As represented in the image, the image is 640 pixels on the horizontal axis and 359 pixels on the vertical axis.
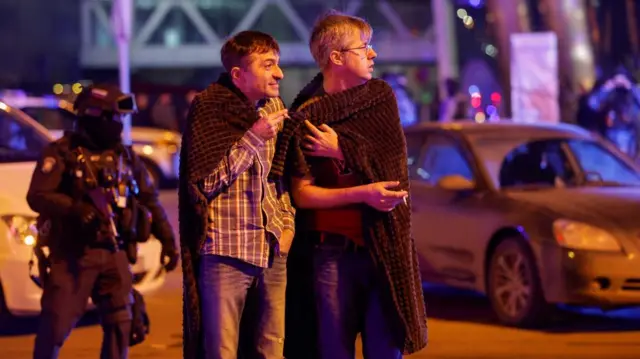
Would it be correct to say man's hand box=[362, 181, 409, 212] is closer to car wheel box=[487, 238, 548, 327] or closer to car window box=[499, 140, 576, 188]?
car wheel box=[487, 238, 548, 327]

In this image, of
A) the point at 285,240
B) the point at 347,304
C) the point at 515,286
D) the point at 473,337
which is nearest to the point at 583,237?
the point at 515,286

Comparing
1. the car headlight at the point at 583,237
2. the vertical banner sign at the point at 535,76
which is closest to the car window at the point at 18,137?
the car headlight at the point at 583,237

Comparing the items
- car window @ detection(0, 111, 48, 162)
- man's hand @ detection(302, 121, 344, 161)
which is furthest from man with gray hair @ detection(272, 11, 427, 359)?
car window @ detection(0, 111, 48, 162)

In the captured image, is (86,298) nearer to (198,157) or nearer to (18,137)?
(198,157)

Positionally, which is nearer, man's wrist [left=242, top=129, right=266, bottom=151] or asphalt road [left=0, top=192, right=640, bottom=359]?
man's wrist [left=242, top=129, right=266, bottom=151]

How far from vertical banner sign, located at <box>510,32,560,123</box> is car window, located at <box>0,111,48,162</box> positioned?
1085cm

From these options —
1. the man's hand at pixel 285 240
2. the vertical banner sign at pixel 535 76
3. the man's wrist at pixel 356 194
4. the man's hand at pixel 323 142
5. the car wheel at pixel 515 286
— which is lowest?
the car wheel at pixel 515 286

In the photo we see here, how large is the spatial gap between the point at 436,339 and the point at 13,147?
3.59m

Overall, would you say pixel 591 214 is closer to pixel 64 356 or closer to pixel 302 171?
pixel 64 356

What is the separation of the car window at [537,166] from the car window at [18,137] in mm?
3544

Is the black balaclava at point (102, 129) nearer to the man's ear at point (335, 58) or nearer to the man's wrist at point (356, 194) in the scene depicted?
the man's ear at point (335, 58)

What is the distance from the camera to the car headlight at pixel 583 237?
9.41 metres

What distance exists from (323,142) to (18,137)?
6190mm

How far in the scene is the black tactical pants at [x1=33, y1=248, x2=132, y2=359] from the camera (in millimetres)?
6520
